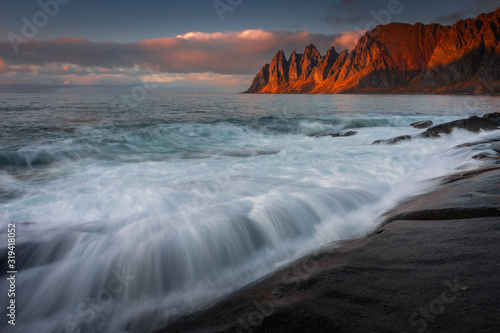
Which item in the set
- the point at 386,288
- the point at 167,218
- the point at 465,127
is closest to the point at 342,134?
the point at 465,127

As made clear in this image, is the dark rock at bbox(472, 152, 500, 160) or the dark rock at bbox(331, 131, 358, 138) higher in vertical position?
the dark rock at bbox(472, 152, 500, 160)

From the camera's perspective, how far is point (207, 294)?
3.51 metres

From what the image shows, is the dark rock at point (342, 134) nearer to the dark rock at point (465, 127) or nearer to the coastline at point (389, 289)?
the dark rock at point (465, 127)

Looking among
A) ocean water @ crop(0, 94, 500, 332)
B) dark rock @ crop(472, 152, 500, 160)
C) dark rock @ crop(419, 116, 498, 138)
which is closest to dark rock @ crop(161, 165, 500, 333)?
ocean water @ crop(0, 94, 500, 332)

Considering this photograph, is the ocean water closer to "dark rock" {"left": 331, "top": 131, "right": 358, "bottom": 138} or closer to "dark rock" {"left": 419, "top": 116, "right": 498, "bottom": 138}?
"dark rock" {"left": 419, "top": 116, "right": 498, "bottom": 138}

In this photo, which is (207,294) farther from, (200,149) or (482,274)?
(200,149)

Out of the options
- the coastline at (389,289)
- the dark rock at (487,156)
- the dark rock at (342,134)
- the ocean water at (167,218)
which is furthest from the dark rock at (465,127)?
the coastline at (389,289)

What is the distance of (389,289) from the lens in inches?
89.7

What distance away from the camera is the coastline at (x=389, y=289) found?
1.90m

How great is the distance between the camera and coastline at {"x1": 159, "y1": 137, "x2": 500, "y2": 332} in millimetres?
1897

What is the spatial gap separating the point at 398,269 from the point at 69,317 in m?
3.61

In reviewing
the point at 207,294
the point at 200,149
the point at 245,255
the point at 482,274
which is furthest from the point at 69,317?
the point at 200,149

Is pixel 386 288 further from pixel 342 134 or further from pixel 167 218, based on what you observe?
pixel 342 134

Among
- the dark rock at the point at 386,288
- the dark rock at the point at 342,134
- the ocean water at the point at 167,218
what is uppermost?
the dark rock at the point at 386,288
